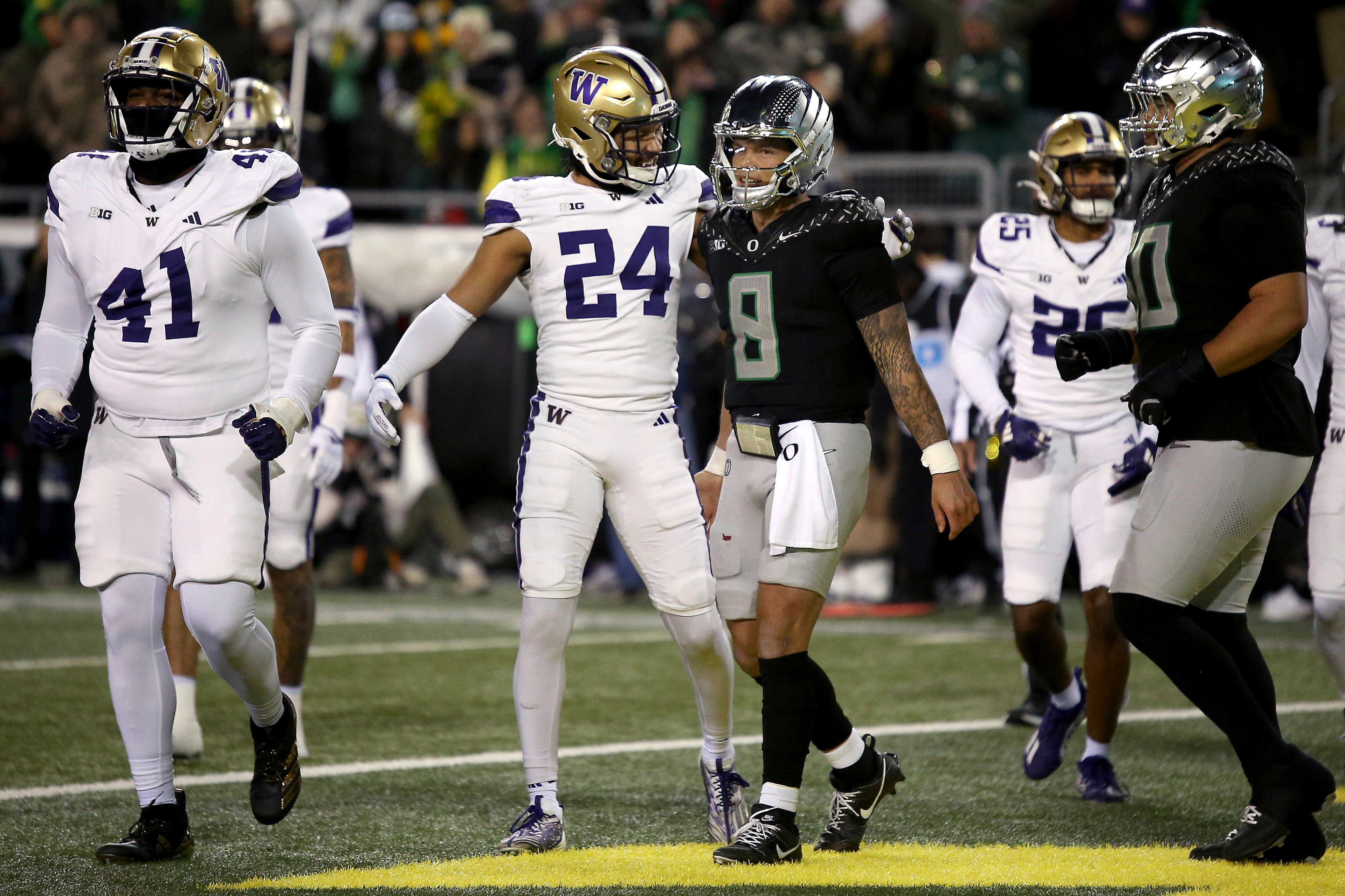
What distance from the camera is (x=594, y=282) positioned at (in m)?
4.06

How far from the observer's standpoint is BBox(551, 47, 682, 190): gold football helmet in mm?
4070

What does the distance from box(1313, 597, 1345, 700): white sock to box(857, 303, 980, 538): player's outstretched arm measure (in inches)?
54.7

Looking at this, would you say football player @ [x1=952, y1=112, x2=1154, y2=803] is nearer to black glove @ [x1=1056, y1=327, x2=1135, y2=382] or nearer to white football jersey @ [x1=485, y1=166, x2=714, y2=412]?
black glove @ [x1=1056, y1=327, x2=1135, y2=382]

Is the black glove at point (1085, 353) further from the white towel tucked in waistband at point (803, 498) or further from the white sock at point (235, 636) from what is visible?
the white sock at point (235, 636)

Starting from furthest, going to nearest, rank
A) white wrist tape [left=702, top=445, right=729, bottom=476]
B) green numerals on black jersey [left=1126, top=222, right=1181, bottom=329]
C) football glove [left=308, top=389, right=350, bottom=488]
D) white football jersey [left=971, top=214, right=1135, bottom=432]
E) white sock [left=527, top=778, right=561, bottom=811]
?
football glove [left=308, top=389, right=350, bottom=488] < white football jersey [left=971, top=214, right=1135, bottom=432] < white wrist tape [left=702, top=445, right=729, bottom=476] < white sock [left=527, top=778, right=561, bottom=811] < green numerals on black jersey [left=1126, top=222, right=1181, bottom=329]

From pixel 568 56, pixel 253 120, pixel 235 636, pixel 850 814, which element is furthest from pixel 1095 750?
pixel 568 56

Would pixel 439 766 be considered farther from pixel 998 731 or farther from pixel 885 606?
pixel 885 606

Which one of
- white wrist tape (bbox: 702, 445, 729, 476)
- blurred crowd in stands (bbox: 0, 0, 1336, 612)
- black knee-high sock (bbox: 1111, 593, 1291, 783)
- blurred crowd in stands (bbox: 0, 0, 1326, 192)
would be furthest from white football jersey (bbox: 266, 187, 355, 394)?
blurred crowd in stands (bbox: 0, 0, 1326, 192)

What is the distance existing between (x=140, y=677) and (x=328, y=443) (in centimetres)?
143

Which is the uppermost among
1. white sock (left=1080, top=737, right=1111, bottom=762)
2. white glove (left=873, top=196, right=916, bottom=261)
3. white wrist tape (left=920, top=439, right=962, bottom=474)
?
white glove (left=873, top=196, right=916, bottom=261)

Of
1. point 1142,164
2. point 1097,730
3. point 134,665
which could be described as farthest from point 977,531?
point 134,665

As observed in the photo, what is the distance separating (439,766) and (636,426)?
1.61m

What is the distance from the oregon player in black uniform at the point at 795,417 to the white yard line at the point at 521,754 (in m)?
1.04

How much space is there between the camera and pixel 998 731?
229 inches
